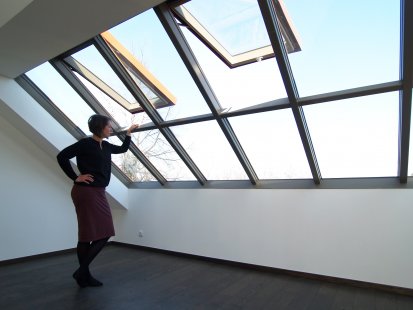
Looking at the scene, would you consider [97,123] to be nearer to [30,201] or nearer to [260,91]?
[260,91]

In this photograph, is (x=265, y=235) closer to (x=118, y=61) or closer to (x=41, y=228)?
(x=118, y=61)

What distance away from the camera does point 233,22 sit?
228 cm

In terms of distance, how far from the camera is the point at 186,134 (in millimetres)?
3490

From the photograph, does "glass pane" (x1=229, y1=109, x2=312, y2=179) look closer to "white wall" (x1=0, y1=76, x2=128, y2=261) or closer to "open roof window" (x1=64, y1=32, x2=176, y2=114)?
"open roof window" (x1=64, y1=32, x2=176, y2=114)

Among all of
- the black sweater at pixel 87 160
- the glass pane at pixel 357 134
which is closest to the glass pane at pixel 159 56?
the black sweater at pixel 87 160

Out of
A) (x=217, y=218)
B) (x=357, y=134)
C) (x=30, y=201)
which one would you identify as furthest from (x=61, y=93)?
(x=357, y=134)

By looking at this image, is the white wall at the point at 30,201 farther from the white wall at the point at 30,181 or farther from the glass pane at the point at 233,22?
the glass pane at the point at 233,22

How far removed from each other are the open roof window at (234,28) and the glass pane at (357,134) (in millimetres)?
718

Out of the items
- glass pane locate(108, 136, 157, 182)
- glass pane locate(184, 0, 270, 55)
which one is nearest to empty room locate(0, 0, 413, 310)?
glass pane locate(184, 0, 270, 55)

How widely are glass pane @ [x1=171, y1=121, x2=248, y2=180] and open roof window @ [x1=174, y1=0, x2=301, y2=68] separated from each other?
0.92m

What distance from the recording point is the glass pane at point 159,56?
2.55 metres

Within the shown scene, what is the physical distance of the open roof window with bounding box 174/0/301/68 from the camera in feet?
7.07

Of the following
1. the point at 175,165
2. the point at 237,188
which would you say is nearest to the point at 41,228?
the point at 175,165

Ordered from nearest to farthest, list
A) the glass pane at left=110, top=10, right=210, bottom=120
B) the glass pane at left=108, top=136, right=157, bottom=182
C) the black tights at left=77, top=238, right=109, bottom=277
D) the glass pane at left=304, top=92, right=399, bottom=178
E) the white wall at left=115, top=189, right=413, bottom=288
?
1. the glass pane at left=304, top=92, right=399, bottom=178
2. the glass pane at left=110, top=10, right=210, bottom=120
3. the white wall at left=115, top=189, right=413, bottom=288
4. the black tights at left=77, top=238, right=109, bottom=277
5. the glass pane at left=108, top=136, right=157, bottom=182
